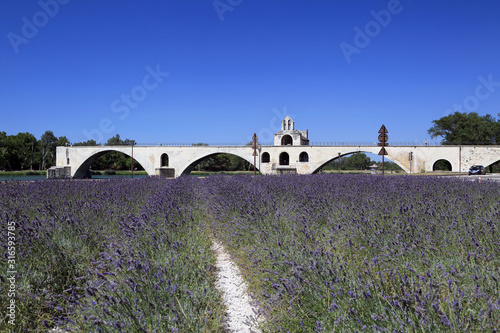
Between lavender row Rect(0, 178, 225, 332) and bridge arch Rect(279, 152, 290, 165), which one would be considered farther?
bridge arch Rect(279, 152, 290, 165)

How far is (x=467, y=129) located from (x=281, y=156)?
95.9ft

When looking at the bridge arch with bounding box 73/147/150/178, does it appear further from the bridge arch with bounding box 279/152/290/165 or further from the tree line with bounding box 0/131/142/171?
the bridge arch with bounding box 279/152/290/165

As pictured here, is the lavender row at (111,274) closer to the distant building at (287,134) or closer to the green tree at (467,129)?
the distant building at (287,134)

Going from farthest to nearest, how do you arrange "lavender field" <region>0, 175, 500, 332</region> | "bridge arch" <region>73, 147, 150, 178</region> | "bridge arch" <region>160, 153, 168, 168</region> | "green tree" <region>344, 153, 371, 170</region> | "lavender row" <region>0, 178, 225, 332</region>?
"green tree" <region>344, 153, 371, 170</region>
"bridge arch" <region>73, 147, 150, 178</region>
"bridge arch" <region>160, 153, 168, 168</region>
"lavender row" <region>0, 178, 225, 332</region>
"lavender field" <region>0, 175, 500, 332</region>

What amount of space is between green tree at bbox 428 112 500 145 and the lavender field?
52813mm

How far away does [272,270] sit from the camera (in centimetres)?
237

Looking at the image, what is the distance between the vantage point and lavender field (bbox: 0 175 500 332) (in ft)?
5.65

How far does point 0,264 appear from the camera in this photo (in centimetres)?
278

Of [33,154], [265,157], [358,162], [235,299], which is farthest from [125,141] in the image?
[235,299]

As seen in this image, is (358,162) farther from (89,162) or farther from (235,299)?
(235,299)

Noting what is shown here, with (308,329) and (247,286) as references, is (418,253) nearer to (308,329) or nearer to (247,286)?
(308,329)

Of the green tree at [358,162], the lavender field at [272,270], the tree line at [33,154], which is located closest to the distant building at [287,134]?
the tree line at [33,154]

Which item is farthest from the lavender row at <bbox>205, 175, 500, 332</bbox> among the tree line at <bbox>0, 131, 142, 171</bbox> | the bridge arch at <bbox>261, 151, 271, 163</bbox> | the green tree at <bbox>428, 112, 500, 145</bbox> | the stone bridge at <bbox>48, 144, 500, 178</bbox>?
the tree line at <bbox>0, 131, 142, 171</bbox>

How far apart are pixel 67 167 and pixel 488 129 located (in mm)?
63445
